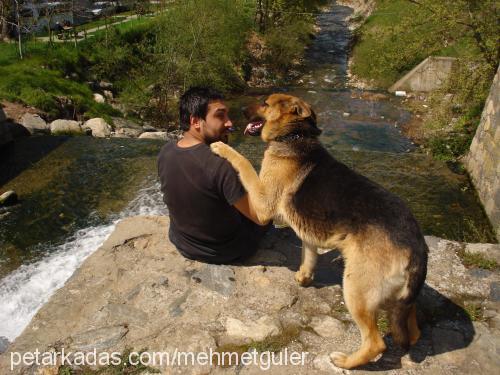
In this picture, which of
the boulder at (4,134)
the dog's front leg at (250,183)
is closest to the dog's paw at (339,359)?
the dog's front leg at (250,183)

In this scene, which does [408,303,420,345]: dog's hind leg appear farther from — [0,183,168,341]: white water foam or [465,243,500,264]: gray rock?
[0,183,168,341]: white water foam

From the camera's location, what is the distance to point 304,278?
15.0 ft

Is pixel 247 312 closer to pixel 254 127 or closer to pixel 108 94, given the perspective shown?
pixel 254 127

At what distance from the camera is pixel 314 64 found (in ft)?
90.7

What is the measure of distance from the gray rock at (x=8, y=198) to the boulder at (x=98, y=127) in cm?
550

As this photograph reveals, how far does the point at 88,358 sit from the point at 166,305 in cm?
91

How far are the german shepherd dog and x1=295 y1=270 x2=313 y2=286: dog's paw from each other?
11mm

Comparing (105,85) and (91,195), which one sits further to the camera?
(105,85)

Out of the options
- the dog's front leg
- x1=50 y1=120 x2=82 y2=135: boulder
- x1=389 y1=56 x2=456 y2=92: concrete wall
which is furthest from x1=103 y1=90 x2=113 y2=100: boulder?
the dog's front leg

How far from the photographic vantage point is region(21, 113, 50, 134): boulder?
13906mm

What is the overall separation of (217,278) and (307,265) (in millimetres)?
1047

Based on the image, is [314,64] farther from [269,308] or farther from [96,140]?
[269,308]

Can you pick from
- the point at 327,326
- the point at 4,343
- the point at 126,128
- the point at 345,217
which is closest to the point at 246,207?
the point at 345,217

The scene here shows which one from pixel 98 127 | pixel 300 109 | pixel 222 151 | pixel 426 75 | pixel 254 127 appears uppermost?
pixel 300 109
